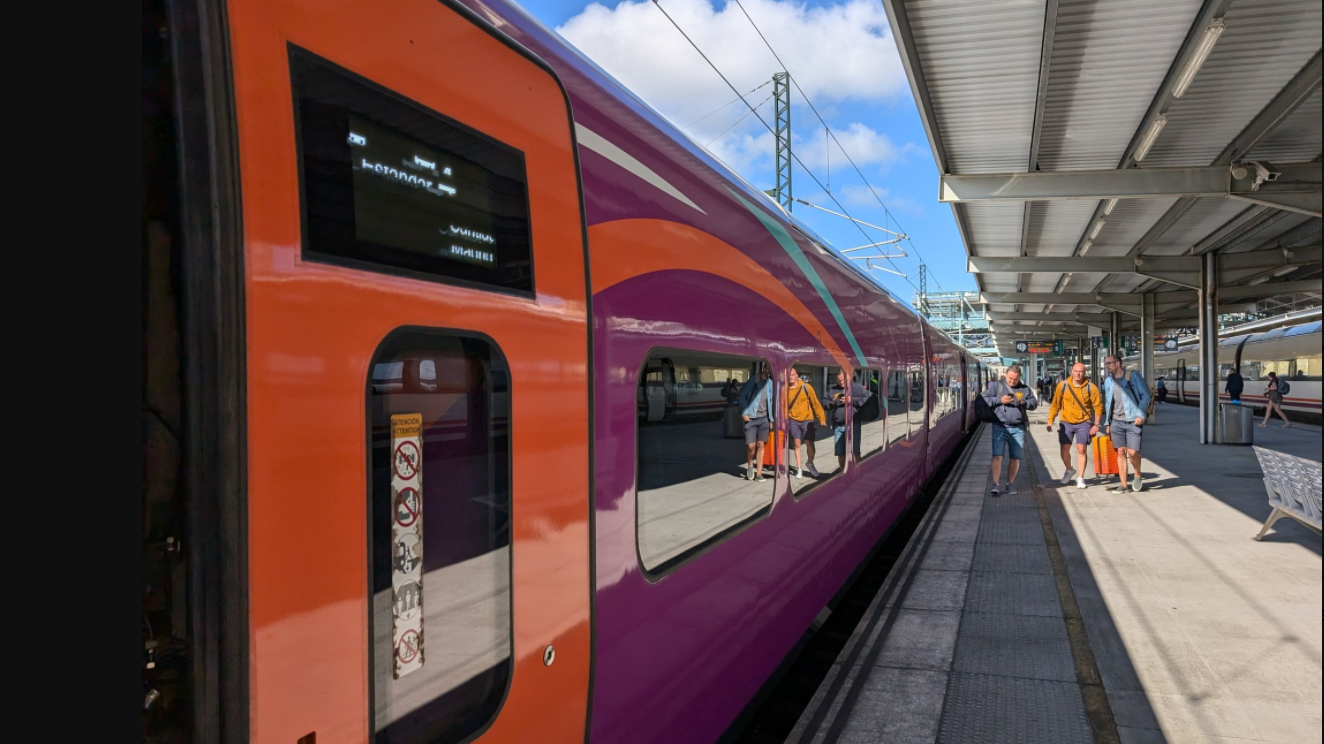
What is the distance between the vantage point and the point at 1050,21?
6910 mm

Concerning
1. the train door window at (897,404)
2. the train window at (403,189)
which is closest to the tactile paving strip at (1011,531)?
the train door window at (897,404)

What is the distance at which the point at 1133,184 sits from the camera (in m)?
11.2

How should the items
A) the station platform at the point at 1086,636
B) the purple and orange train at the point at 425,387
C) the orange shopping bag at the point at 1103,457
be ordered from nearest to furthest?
the purple and orange train at the point at 425,387 < the station platform at the point at 1086,636 < the orange shopping bag at the point at 1103,457

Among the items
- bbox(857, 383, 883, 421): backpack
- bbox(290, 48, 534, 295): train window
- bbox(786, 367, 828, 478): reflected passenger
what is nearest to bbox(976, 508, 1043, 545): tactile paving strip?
bbox(857, 383, 883, 421): backpack

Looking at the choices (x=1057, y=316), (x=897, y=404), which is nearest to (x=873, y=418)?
(x=897, y=404)

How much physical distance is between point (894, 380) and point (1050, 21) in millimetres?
3709

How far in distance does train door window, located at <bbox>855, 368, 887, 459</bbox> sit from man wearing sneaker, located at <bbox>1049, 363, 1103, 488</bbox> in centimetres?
405

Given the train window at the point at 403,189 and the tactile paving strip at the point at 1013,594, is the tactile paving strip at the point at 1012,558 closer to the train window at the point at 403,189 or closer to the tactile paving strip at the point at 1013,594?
the tactile paving strip at the point at 1013,594

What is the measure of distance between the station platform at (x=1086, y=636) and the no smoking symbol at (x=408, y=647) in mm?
1503

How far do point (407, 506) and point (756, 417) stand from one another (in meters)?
2.29

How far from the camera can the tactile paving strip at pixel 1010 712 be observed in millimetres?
3568

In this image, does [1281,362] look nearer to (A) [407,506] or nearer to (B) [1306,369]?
(B) [1306,369]

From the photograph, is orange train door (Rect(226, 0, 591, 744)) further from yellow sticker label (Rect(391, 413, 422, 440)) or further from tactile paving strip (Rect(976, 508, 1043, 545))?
tactile paving strip (Rect(976, 508, 1043, 545))

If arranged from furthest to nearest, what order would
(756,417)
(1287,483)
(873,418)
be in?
(873,418) < (1287,483) < (756,417)
